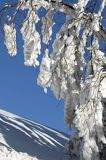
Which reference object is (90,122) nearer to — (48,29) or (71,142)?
(48,29)

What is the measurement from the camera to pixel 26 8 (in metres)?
12.9

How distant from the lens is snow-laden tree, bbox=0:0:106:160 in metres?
12.2

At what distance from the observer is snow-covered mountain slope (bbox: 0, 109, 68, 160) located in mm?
18219

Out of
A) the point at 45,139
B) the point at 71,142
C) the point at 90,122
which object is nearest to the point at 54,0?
the point at 90,122

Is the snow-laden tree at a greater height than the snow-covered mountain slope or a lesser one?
greater

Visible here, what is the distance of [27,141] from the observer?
21109 millimetres

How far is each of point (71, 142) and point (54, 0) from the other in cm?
582

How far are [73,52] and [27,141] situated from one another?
856 centimetres

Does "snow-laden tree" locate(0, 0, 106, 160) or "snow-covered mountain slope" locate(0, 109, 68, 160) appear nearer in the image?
"snow-laden tree" locate(0, 0, 106, 160)

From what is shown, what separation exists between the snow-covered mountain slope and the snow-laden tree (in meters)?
3.53

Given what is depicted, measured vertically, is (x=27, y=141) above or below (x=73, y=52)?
below

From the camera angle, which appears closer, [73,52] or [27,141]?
[73,52]

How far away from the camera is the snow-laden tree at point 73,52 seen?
1220 centimetres

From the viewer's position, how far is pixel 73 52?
43.1ft
